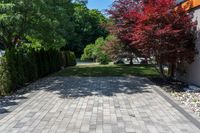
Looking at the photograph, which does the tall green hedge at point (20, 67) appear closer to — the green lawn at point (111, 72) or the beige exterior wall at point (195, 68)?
the green lawn at point (111, 72)

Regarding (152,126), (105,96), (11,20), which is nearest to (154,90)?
(105,96)

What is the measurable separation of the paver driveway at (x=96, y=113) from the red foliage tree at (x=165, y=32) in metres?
1.55

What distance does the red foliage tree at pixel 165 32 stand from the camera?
407 inches

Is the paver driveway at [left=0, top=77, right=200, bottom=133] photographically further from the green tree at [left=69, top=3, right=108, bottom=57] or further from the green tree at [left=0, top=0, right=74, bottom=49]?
the green tree at [left=69, top=3, right=108, bottom=57]

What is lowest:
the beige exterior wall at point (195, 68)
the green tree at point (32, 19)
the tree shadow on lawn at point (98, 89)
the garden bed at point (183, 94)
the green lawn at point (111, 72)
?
the garden bed at point (183, 94)

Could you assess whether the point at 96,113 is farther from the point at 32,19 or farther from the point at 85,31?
the point at 85,31

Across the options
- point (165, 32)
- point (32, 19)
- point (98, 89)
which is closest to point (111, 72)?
point (32, 19)

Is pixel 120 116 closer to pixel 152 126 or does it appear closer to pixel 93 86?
pixel 152 126

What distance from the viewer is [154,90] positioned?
1007 cm

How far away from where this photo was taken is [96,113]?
6.87m

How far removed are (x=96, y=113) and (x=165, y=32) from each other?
4366 millimetres

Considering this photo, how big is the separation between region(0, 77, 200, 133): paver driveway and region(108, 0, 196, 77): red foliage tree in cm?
155

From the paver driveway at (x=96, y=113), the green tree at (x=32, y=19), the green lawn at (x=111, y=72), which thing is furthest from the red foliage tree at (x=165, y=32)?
the green lawn at (x=111, y=72)

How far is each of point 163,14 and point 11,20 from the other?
194 inches
